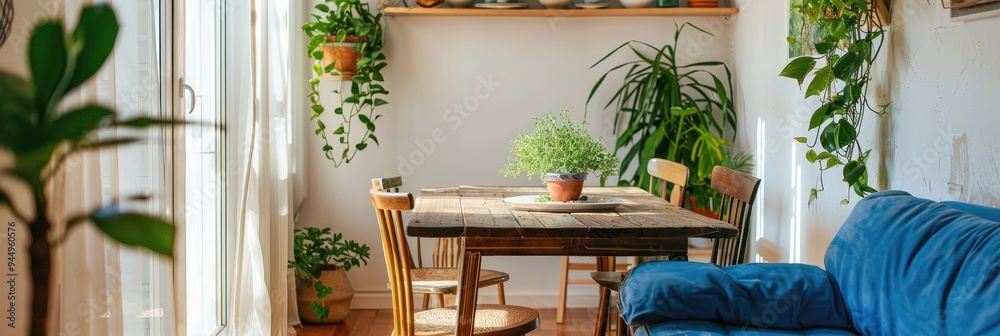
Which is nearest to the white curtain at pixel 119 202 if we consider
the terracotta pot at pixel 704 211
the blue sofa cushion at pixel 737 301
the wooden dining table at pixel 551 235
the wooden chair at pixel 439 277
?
the wooden dining table at pixel 551 235

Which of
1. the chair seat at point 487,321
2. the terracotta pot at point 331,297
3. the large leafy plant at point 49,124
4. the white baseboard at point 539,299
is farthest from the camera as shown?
the white baseboard at point 539,299

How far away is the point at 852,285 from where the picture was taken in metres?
2.27

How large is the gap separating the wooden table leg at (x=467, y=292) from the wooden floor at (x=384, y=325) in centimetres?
166

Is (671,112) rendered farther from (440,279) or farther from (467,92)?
(440,279)

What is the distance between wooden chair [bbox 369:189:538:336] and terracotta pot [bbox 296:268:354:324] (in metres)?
1.66

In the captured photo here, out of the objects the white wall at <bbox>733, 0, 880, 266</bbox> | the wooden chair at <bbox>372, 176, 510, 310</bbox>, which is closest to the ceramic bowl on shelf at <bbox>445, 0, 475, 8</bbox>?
the wooden chair at <bbox>372, 176, 510, 310</bbox>

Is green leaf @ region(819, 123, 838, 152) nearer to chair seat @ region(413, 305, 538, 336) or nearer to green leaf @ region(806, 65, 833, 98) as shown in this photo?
green leaf @ region(806, 65, 833, 98)

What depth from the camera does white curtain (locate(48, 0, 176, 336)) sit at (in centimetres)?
173

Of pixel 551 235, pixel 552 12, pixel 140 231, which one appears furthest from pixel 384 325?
pixel 140 231

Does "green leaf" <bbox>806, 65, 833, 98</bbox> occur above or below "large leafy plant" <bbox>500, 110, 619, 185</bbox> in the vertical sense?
above

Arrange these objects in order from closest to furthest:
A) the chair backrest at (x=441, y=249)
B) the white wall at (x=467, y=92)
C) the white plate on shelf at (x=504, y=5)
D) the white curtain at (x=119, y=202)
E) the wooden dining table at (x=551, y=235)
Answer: the white curtain at (x=119, y=202), the wooden dining table at (x=551, y=235), the chair backrest at (x=441, y=249), the white plate on shelf at (x=504, y=5), the white wall at (x=467, y=92)

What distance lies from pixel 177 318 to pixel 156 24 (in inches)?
31.9

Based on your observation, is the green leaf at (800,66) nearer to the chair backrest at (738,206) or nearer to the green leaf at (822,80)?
the green leaf at (822,80)

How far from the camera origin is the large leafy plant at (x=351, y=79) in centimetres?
440
